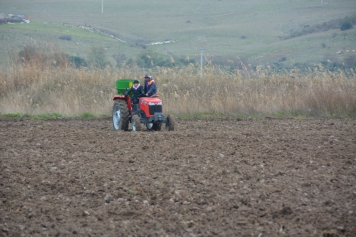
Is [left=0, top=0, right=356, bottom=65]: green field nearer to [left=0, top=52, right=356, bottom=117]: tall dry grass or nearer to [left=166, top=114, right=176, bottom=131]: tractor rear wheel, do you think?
[left=0, top=52, right=356, bottom=117]: tall dry grass

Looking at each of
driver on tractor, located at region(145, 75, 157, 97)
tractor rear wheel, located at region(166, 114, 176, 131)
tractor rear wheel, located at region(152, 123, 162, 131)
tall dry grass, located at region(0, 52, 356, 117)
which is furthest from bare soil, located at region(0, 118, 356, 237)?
tall dry grass, located at region(0, 52, 356, 117)

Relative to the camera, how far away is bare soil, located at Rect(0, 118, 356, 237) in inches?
249

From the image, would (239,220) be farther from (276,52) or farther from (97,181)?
(276,52)

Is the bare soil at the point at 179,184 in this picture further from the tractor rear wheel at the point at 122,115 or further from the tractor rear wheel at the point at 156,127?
the tractor rear wheel at the point at 156,127

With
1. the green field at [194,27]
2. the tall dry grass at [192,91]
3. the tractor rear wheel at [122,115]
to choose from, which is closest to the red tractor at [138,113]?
the tractor rear wheel at [122,115]

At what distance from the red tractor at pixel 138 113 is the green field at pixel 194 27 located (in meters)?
20.9

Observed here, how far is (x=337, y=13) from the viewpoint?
60.5m

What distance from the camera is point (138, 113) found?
46.1 feet

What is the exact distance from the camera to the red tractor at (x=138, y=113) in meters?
13.6

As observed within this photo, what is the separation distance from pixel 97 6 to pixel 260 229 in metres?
70.2

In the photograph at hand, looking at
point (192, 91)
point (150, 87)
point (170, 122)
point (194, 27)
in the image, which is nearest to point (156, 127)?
point (170, 122)

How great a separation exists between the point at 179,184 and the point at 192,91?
12.2 meters

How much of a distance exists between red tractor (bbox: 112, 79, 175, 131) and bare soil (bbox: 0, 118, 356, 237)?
1.68ft

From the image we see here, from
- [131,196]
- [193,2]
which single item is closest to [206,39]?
[193,2]
